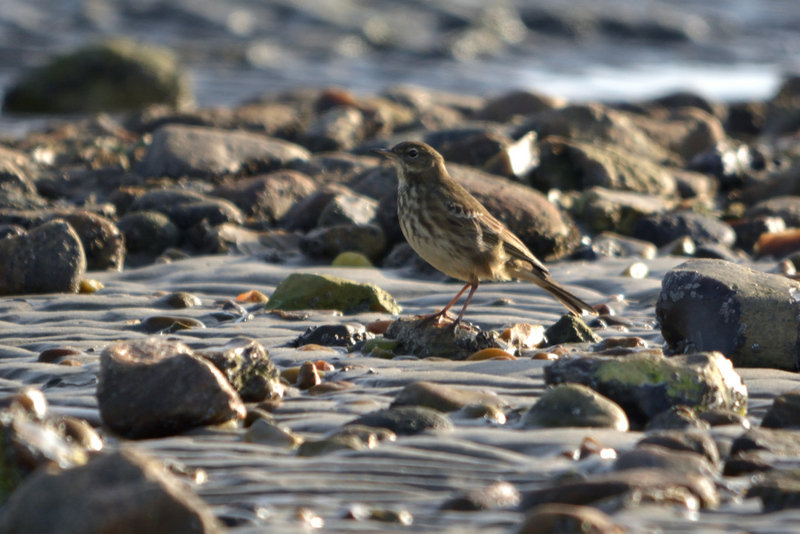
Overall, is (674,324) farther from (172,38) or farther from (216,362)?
(172,38)

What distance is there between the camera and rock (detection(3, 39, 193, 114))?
2128 centimetres

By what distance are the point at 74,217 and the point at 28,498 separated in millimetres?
5631

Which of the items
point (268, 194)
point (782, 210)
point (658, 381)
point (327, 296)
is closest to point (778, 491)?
point (658, 381)

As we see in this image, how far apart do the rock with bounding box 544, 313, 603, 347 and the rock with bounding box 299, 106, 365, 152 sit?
8.03 metres

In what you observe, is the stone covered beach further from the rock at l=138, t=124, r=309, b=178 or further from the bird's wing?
the bird's wing

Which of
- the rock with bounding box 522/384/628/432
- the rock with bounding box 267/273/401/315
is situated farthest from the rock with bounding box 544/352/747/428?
the rock with bounding box 267/273/401/315

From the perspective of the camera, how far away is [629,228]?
33.6ft

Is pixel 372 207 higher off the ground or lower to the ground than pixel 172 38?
lower

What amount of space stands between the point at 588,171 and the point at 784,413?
7429 millimetres

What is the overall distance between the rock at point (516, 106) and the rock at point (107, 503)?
13895mm

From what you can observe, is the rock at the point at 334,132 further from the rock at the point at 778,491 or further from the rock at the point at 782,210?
the rock at the point at 778,491

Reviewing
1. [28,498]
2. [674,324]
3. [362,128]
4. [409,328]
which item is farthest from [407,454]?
[362,128]

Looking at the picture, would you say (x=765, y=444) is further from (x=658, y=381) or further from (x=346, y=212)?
(x=346, y=212)

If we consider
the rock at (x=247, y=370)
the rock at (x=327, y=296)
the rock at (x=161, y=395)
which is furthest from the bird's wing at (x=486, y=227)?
the rock at (x=161, y=395)
